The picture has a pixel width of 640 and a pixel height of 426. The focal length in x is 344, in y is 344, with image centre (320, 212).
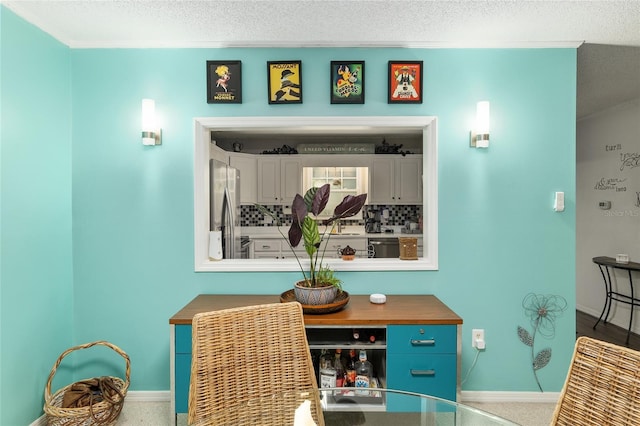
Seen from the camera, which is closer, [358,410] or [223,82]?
[358,410]

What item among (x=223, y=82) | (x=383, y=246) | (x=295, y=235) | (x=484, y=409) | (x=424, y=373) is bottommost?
(x=484, y=409)

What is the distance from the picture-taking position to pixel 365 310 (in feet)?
6.96

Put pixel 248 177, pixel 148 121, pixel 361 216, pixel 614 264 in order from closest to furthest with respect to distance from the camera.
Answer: pixel 148 121 → pixel 614 264 → pixel 248 177 → pixel 361 216

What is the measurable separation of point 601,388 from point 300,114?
2.12 m

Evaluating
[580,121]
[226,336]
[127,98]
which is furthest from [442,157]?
[580,121]

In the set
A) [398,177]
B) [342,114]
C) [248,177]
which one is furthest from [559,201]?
[248,177]

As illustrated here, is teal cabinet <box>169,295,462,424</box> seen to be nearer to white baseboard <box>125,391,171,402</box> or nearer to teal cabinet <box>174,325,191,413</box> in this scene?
teal cabinet <box>174,325,191,413</box>

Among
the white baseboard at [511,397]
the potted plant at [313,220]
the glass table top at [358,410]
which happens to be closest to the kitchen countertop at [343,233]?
the white baseboard at [511,397]

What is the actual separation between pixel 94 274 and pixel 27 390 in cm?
75

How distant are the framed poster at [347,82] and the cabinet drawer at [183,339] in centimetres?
174

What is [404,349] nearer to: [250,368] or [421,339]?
[421,339]

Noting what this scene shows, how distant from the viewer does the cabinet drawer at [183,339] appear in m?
1.95

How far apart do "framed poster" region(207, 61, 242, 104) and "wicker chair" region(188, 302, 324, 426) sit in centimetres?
161

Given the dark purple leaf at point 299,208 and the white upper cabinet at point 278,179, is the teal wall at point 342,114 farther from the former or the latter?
the white upper cabinet at point 278,179
